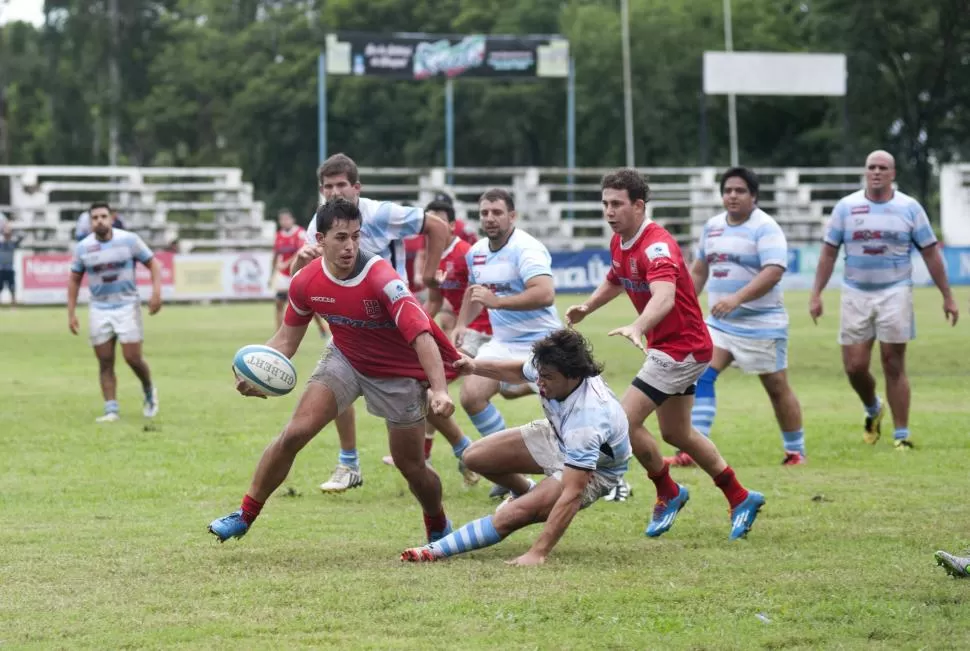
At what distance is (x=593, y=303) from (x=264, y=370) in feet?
6.79

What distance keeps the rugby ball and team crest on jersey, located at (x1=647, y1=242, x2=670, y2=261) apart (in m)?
2.03

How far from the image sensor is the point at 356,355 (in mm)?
8141

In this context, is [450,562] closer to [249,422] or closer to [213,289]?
[249,422]

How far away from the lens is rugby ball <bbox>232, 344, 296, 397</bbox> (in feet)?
26.2

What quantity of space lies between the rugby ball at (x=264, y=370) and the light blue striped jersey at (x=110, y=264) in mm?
6964

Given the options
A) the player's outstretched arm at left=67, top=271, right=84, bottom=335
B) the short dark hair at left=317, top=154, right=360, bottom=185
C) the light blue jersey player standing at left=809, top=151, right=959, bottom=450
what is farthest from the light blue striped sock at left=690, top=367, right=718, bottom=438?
the player's outstretched arm at left=67, top=271, right=84, bottom=335

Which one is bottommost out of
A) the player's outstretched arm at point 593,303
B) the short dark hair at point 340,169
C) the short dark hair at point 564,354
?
the short dark hair at point 564,354

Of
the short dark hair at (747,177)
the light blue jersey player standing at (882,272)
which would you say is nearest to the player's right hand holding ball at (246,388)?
the short dark hair at (747,177)

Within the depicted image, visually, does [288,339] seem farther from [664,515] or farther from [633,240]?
[664,515]

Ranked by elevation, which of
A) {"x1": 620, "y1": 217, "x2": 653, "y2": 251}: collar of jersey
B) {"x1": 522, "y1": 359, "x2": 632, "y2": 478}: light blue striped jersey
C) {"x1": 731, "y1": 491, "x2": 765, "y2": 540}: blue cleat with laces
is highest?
{"x1": 620, "y1": 217, "x2": 653, "y2": 251}: collar of jersey

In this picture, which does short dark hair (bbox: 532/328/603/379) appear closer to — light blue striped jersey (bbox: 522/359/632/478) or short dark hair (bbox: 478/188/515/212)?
light blue striped jersey (bbox: 522/359/632/478)

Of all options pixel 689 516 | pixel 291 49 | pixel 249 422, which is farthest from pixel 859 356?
pixel 291 49

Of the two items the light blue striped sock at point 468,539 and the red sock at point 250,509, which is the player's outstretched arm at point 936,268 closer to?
the light blue striped sock at point 468,539

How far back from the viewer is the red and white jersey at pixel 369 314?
7793 millimetres
